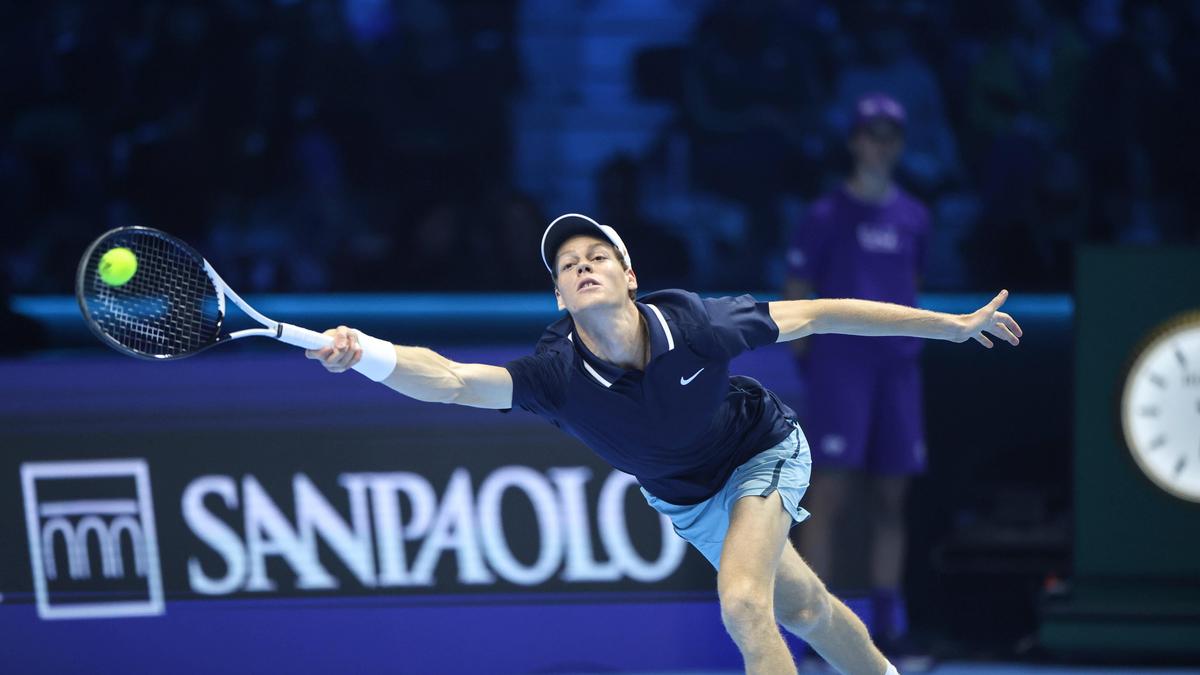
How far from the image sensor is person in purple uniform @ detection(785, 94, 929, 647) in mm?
6645

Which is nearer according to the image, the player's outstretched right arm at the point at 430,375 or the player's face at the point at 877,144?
the player's outstretched right arm at the point at 430,375

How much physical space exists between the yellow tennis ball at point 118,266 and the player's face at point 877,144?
3.44 meters

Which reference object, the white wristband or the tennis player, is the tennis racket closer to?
the white wristband

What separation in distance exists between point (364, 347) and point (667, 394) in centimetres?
96

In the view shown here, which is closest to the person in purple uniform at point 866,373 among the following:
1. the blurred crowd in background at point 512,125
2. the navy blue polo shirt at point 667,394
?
the navy blue polo shirt at point 667,394

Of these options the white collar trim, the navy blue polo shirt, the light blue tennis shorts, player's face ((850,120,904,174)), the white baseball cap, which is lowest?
the light blue tennis shorts

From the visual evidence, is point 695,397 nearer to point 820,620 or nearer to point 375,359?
point 820,620

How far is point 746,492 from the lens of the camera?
15.2 ft

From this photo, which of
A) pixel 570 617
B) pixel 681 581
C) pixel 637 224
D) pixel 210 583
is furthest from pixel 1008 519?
pixel 210 583

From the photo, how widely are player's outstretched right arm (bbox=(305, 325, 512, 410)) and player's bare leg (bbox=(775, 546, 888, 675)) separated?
3.59 ft

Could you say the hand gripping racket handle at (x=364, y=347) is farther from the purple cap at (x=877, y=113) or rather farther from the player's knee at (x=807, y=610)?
the purple cap at (x=877, y=113)

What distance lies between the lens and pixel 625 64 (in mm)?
9352

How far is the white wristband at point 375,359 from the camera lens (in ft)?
13.0

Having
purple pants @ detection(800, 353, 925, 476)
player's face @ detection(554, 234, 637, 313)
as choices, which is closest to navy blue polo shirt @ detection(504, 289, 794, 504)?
player's face @ detection(554, 234, 637, 313)
